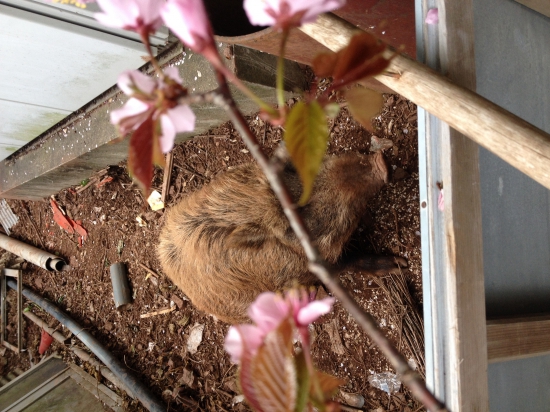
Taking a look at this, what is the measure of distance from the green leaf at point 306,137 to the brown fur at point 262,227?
4.89 feet

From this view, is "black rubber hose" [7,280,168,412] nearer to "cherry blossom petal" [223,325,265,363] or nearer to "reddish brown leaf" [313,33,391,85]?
"cherry blossom petal" [223,325,265,363]

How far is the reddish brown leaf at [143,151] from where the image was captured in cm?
39

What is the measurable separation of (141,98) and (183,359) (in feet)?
10.2

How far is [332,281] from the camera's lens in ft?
1.06

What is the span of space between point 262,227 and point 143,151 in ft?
5.11

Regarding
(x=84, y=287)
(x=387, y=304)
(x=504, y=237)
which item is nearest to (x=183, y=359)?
(x=84, y=287)

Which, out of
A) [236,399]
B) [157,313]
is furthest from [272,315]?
[157,313]

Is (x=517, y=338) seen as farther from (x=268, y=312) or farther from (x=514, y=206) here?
(x=268, y=312)

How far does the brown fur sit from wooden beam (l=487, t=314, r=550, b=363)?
3.26ft

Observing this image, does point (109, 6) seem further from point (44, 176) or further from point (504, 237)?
point (44, 176)

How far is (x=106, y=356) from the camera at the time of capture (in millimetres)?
3451

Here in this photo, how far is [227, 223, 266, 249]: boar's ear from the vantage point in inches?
75.8

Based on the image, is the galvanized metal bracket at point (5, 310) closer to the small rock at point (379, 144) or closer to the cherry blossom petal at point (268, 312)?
the small rock at point (379, 144)

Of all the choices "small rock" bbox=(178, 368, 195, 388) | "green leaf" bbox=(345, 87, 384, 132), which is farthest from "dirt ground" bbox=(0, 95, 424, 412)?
"green leaf" bbox=(345, 87, 384, 132)
